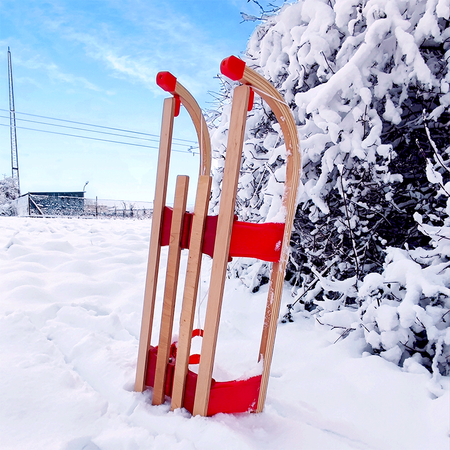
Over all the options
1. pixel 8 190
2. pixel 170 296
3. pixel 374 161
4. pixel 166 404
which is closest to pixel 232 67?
pixel 170 296

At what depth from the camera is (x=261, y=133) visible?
2840mm

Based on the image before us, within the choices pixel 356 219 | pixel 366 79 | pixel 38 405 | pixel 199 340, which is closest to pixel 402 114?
pixel 366 79

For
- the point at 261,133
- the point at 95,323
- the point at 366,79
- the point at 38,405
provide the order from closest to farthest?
1. the point at 38,405
2. the point at 366,79
3. the point at 95,323
4. the point at 261,133

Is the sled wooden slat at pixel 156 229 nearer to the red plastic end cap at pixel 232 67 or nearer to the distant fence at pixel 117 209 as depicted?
the red plastic end cap at pixel 232 67

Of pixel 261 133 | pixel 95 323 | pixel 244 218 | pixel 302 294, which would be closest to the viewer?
pixel 95 323

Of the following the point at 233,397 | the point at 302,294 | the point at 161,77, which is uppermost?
the point at 161,77

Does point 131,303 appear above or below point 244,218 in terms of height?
below

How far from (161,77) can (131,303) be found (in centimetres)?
181

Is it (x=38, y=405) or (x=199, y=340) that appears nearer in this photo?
(x=38, y=405)

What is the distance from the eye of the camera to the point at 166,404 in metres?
1.42

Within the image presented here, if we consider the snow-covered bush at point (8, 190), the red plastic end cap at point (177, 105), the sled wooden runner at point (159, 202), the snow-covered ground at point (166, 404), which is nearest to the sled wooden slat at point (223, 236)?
the snow-covered ground at point (166, 404)

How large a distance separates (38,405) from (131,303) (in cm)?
137

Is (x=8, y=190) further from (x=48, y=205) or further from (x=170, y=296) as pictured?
(x=170, y=296)

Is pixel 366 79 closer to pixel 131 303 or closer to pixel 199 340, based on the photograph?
pixel 199 340
